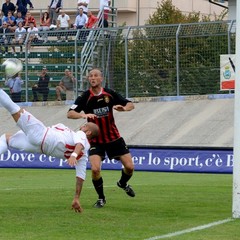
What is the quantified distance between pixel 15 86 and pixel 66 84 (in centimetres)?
197

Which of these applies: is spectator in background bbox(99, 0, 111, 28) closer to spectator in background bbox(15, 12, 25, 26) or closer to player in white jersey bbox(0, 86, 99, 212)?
spectator in background bbox(15, 12, 25, 26)

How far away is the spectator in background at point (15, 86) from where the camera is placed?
34.0m

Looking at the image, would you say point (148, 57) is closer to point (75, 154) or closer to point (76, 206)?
point (76, 206)

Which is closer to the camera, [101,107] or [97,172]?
[97,172]

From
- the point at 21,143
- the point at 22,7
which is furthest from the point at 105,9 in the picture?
the point at 21,143

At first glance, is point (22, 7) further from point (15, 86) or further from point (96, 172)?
point (96, 172)

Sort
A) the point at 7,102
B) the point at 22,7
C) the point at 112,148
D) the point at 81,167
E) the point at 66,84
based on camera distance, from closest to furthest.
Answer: the point at 7,102, the point at 81,167, the point at 112,148, the point at 66,84, the point at 22,7

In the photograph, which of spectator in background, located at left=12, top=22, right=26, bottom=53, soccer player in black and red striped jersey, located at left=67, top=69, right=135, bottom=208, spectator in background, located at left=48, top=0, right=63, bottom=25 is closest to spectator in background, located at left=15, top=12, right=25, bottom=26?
spectator in background, located at left=12, top=22, right=26, bottom=53

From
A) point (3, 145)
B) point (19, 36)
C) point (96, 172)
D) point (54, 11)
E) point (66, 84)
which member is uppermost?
point (54, 11)

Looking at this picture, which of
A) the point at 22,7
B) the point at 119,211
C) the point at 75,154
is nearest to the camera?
the point at 75,154

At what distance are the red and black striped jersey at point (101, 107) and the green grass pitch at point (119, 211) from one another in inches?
46.4

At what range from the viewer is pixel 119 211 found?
45.0 ft

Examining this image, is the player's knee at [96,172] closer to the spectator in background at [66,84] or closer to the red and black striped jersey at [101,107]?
the red and black striped jersey at [101,107]

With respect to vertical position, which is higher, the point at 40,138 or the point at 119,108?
the point at 119,108
